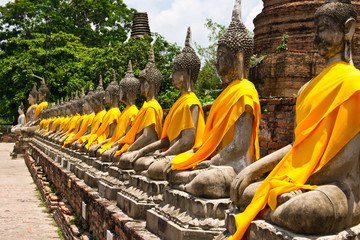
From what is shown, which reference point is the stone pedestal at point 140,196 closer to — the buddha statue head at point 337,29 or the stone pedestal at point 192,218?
the stone pedestal at point 192,218

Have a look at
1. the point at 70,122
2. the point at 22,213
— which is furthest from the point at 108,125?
the point at 70,122

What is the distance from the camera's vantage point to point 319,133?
295 cm

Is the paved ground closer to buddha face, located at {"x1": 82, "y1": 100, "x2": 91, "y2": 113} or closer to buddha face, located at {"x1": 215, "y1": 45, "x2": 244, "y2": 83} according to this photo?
buddha face, located at {"x1": 82, "y1": 100, "x2": 91, "y2": 113}

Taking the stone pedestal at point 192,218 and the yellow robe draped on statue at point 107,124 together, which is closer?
the stone pedestal at point 192,218

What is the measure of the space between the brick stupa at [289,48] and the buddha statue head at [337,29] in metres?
7.38

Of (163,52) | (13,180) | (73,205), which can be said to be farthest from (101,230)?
(163,52)

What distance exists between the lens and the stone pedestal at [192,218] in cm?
360

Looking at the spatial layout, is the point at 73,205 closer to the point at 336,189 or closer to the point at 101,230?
the point at 101,230

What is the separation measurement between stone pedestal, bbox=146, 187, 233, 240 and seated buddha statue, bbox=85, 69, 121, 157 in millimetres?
4556

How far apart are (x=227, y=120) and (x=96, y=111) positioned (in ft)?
24.0

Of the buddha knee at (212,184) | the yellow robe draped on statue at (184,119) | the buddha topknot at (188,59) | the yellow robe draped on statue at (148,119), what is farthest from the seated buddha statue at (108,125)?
the buddha knee at (212,184)

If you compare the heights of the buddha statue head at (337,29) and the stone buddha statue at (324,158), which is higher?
the buddha statue head at (337,29)

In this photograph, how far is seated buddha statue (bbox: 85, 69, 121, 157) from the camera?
8.62 meters

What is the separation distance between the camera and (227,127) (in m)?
4.02
